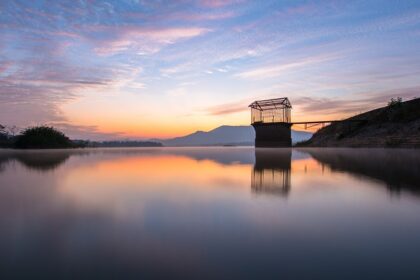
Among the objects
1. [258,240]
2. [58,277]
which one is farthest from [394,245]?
[58,277]

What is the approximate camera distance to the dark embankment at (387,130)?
43031 millimetres

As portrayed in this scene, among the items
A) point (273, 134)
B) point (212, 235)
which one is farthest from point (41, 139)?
point (212, 235)

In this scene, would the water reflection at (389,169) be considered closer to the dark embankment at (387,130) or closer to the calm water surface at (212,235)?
the calm water surface at (212,235)

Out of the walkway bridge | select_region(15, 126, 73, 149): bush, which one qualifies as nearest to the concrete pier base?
the walkway bridge

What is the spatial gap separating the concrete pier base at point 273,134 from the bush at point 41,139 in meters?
60.8

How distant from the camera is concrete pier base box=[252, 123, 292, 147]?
180ft

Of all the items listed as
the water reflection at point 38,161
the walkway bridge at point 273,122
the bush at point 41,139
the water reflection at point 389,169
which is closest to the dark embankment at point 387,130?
the walkway bridge at point 273,122

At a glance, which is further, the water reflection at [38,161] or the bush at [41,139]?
the bush at [41,139]

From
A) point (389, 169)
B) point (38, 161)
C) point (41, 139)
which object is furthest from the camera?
point (41, 139)

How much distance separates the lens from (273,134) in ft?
184

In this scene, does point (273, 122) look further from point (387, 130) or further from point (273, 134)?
point (387, 130)

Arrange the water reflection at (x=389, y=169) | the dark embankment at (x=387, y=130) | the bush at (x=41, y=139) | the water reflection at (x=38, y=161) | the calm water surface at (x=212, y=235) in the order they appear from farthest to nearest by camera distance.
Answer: the bush at (x=41, y=139) < the dark embankment at (x=387, y=130) < the water reflection at (x=38, y=161) < the water reflection at (x=389, y=169) < the calm water surface at (x=212, y=235)

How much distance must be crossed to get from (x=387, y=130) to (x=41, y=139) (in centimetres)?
8433

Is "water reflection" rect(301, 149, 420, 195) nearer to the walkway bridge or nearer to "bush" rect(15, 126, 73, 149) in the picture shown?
the walkway bridge
